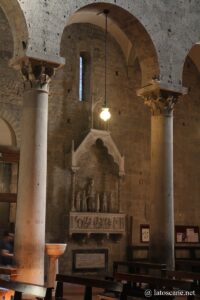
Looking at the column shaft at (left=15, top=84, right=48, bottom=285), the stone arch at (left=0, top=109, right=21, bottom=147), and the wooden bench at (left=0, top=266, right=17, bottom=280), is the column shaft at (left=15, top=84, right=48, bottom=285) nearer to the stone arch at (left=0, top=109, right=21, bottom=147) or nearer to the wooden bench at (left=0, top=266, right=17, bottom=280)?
the wooden bench at (left=0, top=266, right=17, bottom=280)

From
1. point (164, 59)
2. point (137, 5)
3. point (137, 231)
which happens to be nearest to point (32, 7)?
point (137, 5)

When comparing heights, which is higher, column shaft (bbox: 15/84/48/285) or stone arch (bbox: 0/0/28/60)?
stone arch (bbox: 0/0/28/60)

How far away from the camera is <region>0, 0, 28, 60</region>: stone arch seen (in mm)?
9898

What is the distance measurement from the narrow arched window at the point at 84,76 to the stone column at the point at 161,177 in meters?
3.32

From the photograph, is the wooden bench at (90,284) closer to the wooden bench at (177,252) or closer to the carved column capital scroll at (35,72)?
the carved column capital scroll at (35,72)

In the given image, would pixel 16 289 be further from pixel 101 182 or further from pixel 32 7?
pixel 101 182

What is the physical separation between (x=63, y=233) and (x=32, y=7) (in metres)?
6.55

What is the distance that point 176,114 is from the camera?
55.4ft

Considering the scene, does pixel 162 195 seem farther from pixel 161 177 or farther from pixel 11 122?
pixel 11 122

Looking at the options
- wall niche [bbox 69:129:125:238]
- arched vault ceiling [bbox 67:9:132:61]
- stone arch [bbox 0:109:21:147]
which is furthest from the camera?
arched vault ceiling [bbox 67:9:132:61]

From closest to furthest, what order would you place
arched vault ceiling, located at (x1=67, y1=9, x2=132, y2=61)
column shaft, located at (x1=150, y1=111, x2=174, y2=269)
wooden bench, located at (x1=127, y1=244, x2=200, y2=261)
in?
column shaft, located at (x1=150, y1=111, x2=174, y2=269)
arched vault ceiling, located at (x1=67, y1=9, x2=132, y2=61)
wooden bench, located at (x1=127, y1=244, x2=200, y2=261)

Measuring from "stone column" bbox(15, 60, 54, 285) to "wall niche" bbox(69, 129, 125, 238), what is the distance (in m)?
4.37

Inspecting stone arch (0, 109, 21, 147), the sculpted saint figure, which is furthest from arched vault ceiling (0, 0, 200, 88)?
the sculpted saint figure

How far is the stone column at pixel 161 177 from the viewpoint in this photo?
1146 cm
